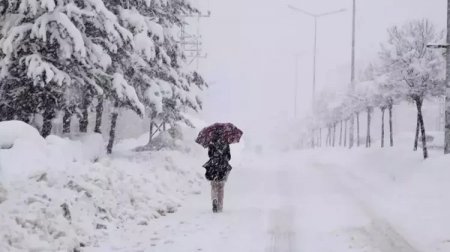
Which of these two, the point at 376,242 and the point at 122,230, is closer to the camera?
the point at 376,242

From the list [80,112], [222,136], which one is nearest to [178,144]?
[80,112]

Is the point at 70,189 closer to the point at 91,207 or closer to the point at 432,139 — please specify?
the point at 91,207

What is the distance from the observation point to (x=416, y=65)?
21484mm

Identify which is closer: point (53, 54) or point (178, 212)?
A: point (178, 212)

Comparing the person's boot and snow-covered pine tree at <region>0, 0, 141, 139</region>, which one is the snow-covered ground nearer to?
the person's boot

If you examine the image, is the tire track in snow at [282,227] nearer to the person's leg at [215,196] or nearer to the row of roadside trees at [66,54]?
the person's leg at [215,196]

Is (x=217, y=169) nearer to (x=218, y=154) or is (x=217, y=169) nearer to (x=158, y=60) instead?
(x=218, y=154)

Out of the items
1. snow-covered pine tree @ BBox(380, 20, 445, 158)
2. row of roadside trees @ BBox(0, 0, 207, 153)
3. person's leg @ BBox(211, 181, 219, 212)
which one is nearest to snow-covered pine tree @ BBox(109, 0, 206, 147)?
row of roadside trees @ BBox(0, 0, 207, 153)

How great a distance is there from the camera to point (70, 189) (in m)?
9.41

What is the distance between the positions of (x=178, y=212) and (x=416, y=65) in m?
13.4

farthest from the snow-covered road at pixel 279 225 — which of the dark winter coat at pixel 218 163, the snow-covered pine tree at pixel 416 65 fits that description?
the snow-covered pine tree at pixel 416 65

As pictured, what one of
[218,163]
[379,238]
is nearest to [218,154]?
[218,163]

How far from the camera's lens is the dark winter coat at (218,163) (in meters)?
11.8

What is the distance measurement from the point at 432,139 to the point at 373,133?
5375 centimetres
